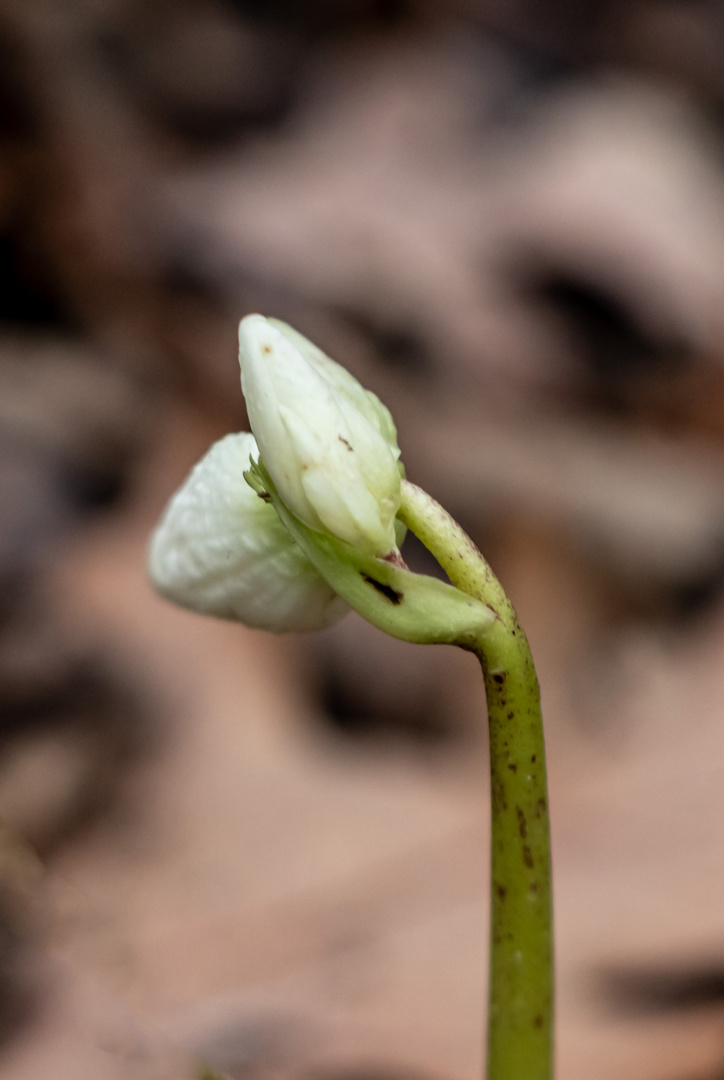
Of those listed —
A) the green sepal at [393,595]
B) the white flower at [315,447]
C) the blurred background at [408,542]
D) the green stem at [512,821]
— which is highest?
the blurred background at [408,542]

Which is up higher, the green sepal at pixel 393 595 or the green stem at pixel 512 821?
the green sepal at pixel 393 595

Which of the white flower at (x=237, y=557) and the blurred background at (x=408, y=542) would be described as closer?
the white flower at (x=237, y=557)

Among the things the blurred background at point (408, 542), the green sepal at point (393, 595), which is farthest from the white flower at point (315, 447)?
the blurred background at point (408, 542)

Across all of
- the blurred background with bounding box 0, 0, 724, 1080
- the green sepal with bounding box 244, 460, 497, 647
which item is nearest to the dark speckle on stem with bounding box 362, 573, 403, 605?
the green sepal with bounding box 244, 460, 497, 647

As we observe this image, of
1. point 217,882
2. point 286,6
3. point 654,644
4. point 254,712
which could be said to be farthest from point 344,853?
point 286,6

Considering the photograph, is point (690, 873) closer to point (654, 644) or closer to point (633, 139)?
point (654, 644)

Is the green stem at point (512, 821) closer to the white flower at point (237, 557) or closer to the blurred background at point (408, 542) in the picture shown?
the white flower at point (237, 557)

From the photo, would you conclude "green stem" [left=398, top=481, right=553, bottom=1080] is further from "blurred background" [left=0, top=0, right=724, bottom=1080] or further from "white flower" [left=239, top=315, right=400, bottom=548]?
"blurred background" [left=0, top=0, right=724, bottom=1080]
